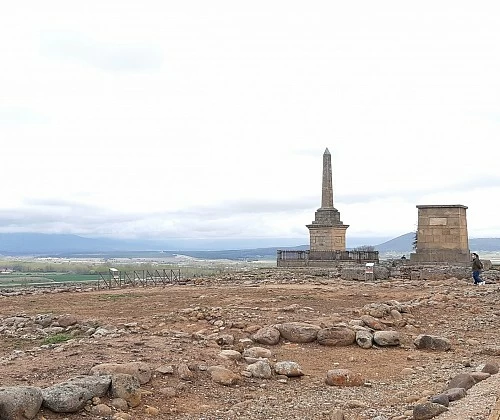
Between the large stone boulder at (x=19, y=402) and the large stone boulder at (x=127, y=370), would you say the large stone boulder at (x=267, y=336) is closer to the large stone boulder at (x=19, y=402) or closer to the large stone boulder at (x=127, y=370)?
the large stone boulder at (x=127, y=370)

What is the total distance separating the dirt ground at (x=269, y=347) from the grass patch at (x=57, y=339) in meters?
0.24

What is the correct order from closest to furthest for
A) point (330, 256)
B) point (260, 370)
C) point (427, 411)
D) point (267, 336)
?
point (427, 411)
point (260, 370)
point (267, 336)
point (330, 256)

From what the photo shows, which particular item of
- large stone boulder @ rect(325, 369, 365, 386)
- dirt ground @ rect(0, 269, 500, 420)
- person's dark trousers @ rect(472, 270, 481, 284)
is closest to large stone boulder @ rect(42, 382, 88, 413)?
dirt ground @ rect(0, 269, 500, 420)

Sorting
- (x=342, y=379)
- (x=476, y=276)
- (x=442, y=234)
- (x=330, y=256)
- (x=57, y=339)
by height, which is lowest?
(x=342, y=379)

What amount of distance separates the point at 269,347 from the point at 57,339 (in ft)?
14.9

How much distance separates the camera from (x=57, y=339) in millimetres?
12750

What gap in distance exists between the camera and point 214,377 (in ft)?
30.1

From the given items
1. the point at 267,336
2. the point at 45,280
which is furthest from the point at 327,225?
the point at 267,336

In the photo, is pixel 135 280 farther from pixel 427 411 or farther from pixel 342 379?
pixel 427 411

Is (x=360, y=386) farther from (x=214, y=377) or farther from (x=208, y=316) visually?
(x=208, y=316)

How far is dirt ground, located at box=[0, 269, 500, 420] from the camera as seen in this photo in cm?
831

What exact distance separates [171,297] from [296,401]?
411 inches

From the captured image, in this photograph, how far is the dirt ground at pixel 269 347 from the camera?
27.3 feet

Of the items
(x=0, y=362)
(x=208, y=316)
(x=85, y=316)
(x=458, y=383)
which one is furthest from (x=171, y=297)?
(x=458, y=383)
